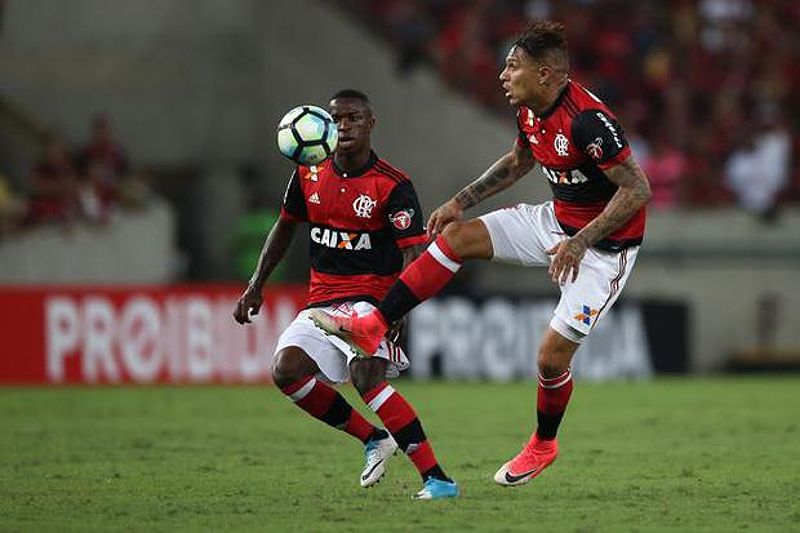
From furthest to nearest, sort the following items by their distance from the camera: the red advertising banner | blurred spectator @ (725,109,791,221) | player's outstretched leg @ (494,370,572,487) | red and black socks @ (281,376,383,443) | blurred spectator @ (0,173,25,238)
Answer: blurred spectator @ (725,109,791,221) → blurred spectator @ (0,173,25,238) → the red advertising banner → red and black socks @ (281,376,383,443) → player's outstretched leg @ (494,370,572,487)

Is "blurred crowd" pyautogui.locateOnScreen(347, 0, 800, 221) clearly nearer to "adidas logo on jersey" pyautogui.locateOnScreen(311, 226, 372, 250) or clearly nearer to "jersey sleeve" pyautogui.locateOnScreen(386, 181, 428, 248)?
"adidas logo on jersey" pyautogui.locateOnScreen(311, 226, 372, 250)

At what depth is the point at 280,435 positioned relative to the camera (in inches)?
524

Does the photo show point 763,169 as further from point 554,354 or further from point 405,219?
point 405,219

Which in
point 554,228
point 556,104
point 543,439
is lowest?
point 543,439

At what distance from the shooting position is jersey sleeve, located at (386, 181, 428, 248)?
9398 mm

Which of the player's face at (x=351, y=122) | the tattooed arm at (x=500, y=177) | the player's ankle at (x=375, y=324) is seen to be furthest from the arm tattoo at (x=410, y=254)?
the player's face at (x=351, y=122)

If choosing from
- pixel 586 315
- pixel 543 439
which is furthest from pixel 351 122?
pixel 543 439

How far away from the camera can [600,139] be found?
29.3ft

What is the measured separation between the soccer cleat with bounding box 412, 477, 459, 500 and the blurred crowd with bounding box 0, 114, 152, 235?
12496 mm

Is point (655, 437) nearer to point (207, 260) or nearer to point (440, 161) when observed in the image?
point (440, 161)

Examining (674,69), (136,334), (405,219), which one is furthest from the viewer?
(674,69)

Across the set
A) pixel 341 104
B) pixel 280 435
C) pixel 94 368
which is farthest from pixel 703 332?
pixel 341 104

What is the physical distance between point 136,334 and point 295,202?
9434 mm

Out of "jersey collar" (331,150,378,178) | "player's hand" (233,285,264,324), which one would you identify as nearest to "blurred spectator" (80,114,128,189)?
"player's hand" (233,285,264,324)
